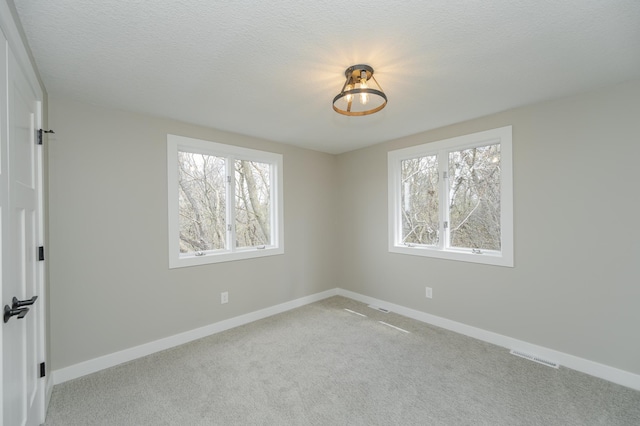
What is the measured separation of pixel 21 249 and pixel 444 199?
357 centimetres

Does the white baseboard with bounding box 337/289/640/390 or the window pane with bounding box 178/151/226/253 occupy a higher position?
the window pane with bounding box 178/151/226/253

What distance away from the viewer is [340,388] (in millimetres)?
2166

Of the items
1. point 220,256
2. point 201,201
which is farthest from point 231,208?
point 220,256

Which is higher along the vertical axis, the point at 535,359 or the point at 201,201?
the point at 201,201

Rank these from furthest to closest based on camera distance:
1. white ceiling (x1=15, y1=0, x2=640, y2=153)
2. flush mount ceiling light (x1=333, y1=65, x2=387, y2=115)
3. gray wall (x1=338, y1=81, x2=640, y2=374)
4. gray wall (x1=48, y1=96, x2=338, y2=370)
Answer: gray wall (x1=48, y1=96, x2=338, y2=370)
gray wall (x1=338, y1=81, x2=640, y2=374)
flush mount ceiling light (x1=333, y1=65, x2=387, y2=115)
white ceiling (x1=15, y1=0, x2=640, y2=153)

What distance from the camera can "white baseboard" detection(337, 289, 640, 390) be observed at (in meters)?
2.18

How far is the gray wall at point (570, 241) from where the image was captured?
218cm

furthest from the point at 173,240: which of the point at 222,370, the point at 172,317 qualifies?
the point at 222,370

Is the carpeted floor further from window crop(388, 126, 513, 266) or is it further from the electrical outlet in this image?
window crop(388, 126, 513, 266)

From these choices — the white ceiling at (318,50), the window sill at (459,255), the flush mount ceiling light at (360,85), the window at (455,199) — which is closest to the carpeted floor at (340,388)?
the window sill at (459,255)

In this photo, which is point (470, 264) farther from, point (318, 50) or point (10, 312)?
point (10, 312)

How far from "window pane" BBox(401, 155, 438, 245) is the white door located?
3.51 m

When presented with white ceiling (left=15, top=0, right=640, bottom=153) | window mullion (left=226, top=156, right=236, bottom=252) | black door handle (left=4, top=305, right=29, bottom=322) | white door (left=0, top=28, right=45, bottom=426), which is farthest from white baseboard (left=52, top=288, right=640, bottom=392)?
white ceiling (left=15, top=0, right=640, bottom=153)

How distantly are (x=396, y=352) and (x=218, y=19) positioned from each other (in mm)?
2934
